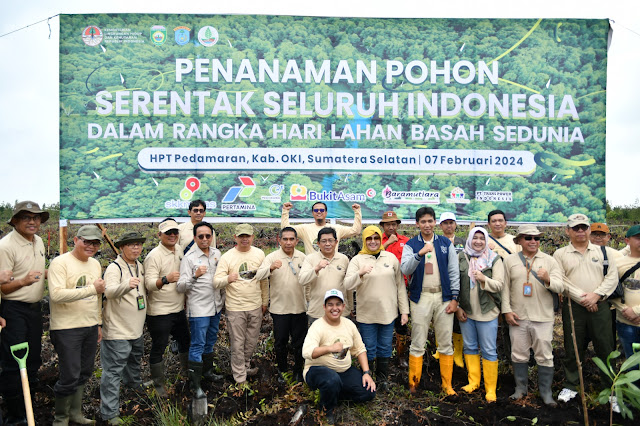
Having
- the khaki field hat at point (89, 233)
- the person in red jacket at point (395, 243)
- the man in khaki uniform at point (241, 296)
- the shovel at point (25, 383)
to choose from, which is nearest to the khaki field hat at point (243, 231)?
the man in khaki uniform at point (241, 296)

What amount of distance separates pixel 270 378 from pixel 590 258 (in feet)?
12.6

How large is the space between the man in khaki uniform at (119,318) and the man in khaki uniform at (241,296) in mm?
851

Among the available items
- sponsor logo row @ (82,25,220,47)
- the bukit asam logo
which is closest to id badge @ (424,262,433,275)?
the bukit asam logo

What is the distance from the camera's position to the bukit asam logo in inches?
269

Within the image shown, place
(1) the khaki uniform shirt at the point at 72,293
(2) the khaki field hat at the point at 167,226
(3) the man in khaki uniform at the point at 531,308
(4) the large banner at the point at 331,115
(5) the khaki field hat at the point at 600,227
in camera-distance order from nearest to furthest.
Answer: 1. (1) the khaki uniform shirt at the point at 72,293
2. (3) the man in khaki uniform at the point at 531,308
3. (2) the khaki field hat at the point at 167,226
4. (5) the khaki field hat at the point at 600,227
5. (4) the large banner at the point at 331,115

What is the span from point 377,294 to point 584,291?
2.21 m

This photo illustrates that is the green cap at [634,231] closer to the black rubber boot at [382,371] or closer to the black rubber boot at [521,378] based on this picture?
the black rubber boot at [521,378]

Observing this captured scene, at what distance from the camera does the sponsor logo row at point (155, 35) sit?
268 inches

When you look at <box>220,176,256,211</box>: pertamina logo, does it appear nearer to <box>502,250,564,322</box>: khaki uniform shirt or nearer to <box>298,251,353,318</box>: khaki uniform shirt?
<box>298,251,353,318</box>: khaki uniform shirt

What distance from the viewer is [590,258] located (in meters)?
4.74

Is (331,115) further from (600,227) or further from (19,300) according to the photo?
(19,300)

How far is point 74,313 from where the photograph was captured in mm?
4164

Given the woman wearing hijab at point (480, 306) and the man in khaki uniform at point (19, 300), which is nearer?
the man in khaki uniform at point (19, 300)

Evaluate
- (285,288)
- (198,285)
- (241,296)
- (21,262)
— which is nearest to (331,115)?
(285,288)
